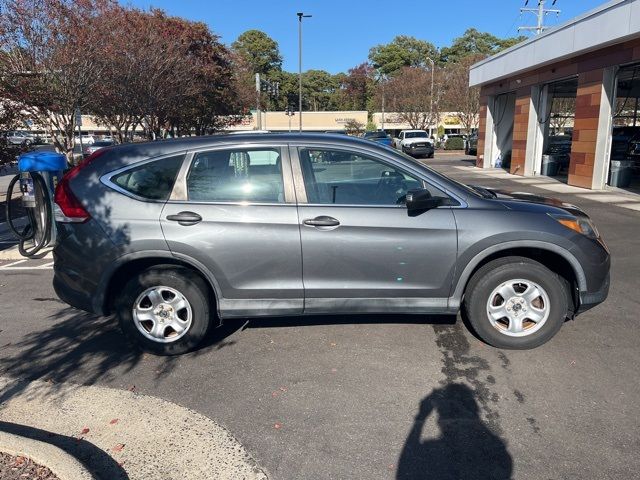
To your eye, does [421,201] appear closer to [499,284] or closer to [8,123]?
[499,284]

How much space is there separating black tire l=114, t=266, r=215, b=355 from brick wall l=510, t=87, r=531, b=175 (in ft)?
65.3

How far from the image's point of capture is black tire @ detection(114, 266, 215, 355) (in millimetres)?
4113

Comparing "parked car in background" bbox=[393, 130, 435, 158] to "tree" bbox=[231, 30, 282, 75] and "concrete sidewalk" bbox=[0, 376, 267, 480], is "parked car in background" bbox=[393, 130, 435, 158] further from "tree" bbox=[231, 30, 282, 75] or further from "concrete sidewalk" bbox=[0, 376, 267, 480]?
"tree" bbox=[231, 30, 282, 75]

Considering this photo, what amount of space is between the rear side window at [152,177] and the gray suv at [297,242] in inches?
0.5

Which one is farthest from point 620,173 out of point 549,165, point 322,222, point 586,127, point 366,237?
point 322,222

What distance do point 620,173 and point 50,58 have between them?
631 inches

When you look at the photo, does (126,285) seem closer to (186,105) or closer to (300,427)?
(300,427)

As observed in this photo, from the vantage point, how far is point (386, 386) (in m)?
3.69

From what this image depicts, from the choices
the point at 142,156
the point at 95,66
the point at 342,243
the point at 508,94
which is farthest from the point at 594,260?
the point at 508,94

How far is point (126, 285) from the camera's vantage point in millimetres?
4184

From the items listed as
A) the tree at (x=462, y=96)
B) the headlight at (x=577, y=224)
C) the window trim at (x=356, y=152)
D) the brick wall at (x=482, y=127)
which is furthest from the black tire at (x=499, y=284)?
the tree at (x=462, y=96)

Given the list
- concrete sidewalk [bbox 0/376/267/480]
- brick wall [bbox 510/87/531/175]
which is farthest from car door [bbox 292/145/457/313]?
brick wall [bbox 510/87/531/175]

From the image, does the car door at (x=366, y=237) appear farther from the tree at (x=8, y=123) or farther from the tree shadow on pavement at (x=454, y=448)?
the tree at (x=8, y=123)

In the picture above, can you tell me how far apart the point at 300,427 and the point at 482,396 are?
129 cm
